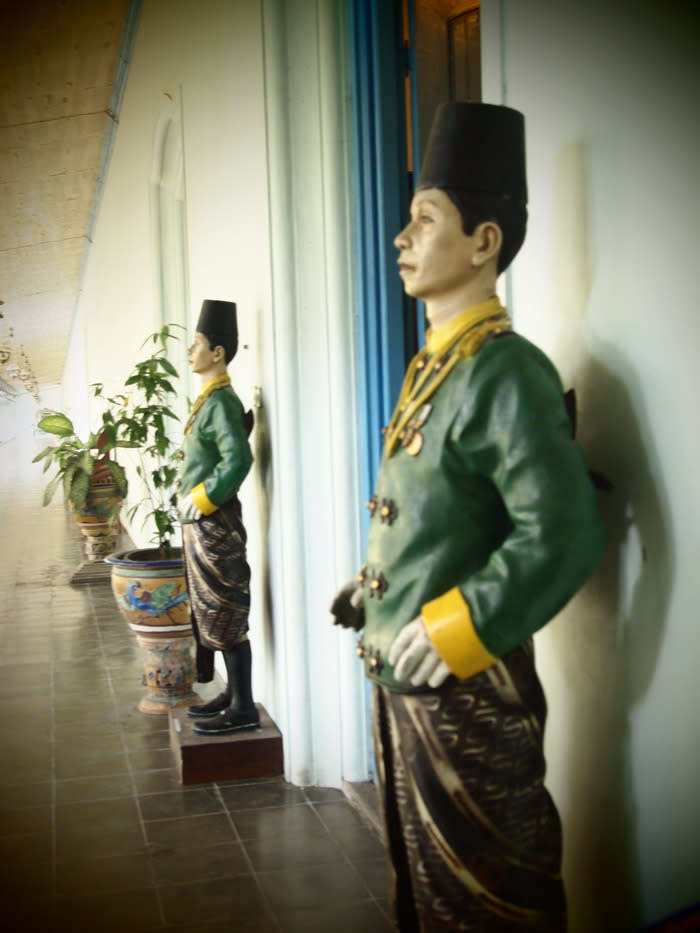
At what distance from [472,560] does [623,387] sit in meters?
0.41

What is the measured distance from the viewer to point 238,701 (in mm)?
4004

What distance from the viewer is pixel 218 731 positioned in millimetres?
3932

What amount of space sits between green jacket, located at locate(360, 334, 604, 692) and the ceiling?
21.9 feet

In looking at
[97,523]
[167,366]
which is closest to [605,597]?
[167,366]

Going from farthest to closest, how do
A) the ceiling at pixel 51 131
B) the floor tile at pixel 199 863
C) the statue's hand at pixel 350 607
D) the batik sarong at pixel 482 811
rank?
the ceiling at pixel 51 131, the floor tile at pixel 199 863, the statue's hand at pixel 350 607, the batik sarong at pixel 482 811

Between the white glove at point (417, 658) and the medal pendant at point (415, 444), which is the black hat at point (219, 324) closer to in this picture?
the medal pendant at point (415, 444)

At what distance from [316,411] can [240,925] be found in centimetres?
178

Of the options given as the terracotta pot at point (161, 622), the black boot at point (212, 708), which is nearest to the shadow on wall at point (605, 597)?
the black boot at point (212, 708)

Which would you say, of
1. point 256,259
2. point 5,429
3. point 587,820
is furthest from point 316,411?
point 5,429

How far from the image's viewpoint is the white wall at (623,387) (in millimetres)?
1558

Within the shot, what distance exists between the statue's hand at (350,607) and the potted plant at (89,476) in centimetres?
326

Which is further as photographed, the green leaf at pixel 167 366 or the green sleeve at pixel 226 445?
the green leaf at pixel 167 366

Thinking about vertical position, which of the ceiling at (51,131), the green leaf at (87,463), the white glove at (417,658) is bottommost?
the white glove at (417,658)

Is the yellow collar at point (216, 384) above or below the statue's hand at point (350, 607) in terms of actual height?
above
